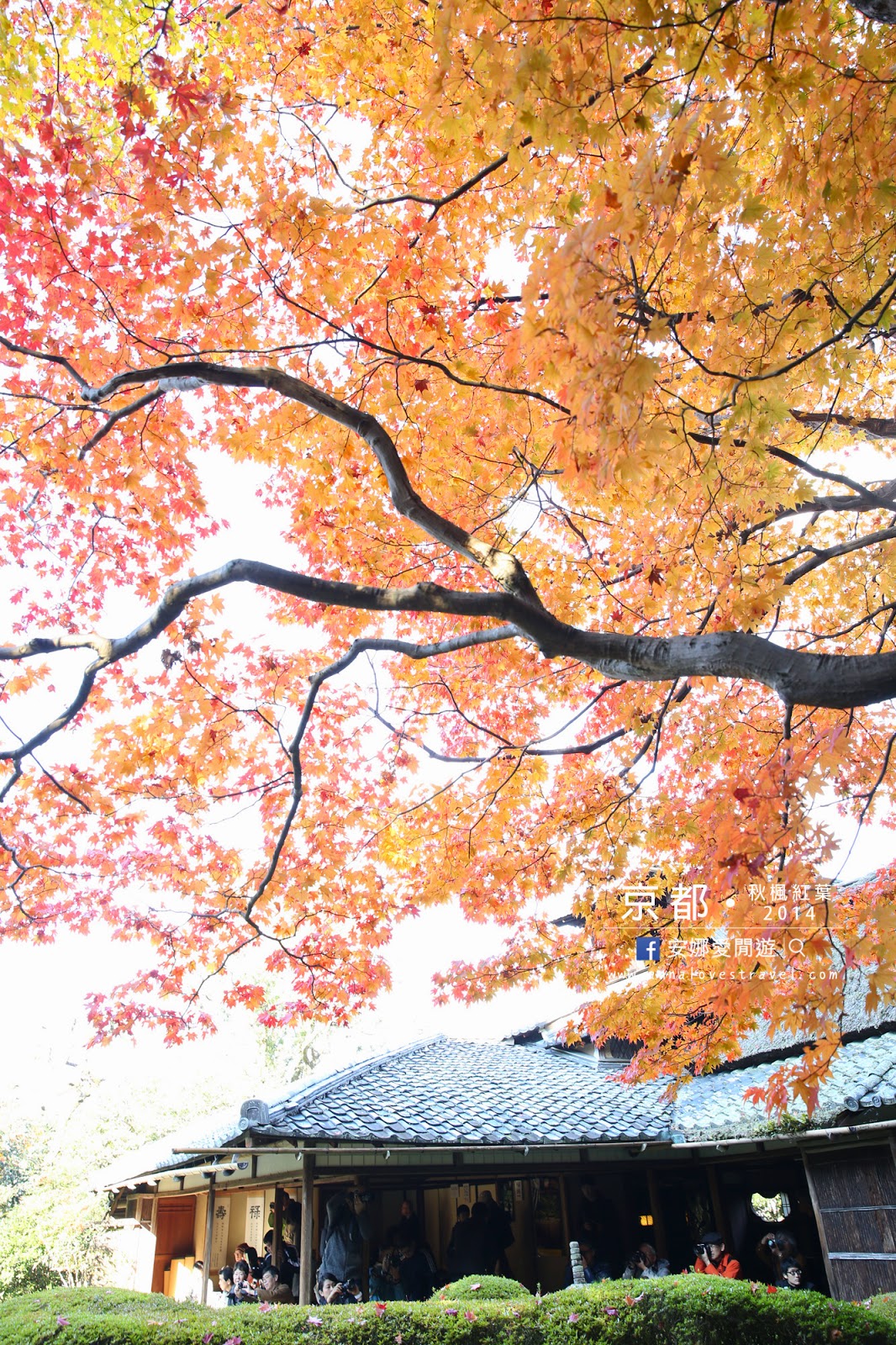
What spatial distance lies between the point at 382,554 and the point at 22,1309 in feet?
26.5

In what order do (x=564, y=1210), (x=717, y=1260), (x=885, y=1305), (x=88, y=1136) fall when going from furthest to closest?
(x=88, y=1136) → (x=564, y=1210) → (x=717, y=1260) → (x=885, y=1305)

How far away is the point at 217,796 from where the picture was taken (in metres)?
6.87

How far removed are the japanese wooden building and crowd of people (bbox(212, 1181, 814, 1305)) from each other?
0.34m

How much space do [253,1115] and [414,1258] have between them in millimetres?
3588

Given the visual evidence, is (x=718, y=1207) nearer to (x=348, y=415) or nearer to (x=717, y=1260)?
(x=717, y=1260)

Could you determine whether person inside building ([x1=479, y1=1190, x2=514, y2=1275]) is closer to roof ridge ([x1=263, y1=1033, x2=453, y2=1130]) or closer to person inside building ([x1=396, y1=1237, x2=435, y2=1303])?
person inside building ([x1=396, y1=1237, x2=435, y2=1303])

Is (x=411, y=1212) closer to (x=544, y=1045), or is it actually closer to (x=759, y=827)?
(x=544, y=1045)

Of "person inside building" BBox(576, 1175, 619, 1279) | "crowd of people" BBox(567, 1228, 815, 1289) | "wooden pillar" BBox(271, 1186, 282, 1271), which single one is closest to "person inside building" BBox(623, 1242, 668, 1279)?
"crowd of people" BBox(567, 1228, 815, 1289)

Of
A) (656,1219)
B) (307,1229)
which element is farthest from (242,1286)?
(656,1219)

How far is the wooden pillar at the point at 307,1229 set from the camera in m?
8.16

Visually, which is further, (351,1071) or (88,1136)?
(88,1136)

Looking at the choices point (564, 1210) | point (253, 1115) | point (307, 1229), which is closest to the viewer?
point (253, 1115)

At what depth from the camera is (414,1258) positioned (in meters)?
9.95

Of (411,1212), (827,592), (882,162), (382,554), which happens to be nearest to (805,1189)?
(411,1212)
